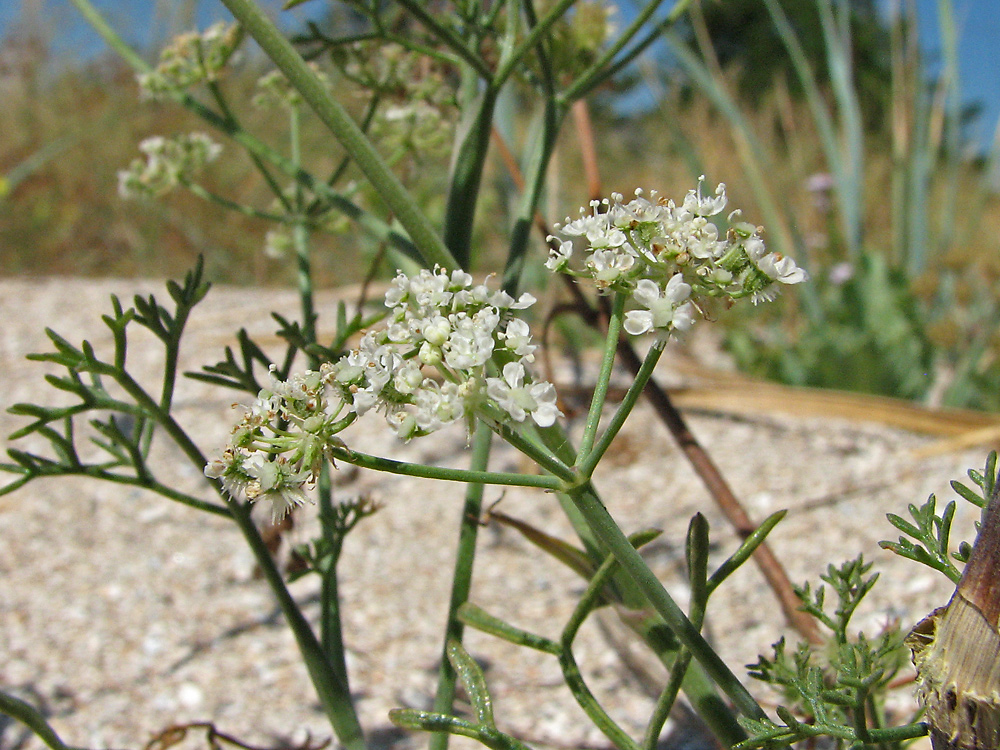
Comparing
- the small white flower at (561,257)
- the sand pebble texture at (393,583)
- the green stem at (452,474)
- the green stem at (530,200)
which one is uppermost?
the green stem at (530,200)

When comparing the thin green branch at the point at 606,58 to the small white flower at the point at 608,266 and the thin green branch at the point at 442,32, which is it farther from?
the small white flower at the point at 608,266

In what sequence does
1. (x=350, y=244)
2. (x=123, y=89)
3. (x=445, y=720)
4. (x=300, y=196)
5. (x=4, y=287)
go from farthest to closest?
1. (x=123, y=89)
2. (x=350, y=244)
3. (x=4, y=287)
4. (x=300, y=196)
5. (x=445, y=720)

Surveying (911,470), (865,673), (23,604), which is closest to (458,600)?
(865,673)

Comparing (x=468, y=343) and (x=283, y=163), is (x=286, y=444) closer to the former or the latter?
(x=468, y=343)

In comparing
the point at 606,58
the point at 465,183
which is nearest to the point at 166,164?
the point at 465,183

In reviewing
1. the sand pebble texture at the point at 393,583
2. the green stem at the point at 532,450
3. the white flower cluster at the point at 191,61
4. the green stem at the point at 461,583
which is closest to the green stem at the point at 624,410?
the green stem at the point at 532,450

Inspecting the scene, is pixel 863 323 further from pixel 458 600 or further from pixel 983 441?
pixel 458 600

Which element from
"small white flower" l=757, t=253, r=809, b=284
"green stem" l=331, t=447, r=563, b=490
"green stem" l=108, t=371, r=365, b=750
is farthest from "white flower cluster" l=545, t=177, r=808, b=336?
"green stem" l=108, t=371, r=365, b=750

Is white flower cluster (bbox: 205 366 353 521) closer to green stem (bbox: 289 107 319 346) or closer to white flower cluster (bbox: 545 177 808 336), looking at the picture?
white flower cluster (bbox: 545 177 808 336)
